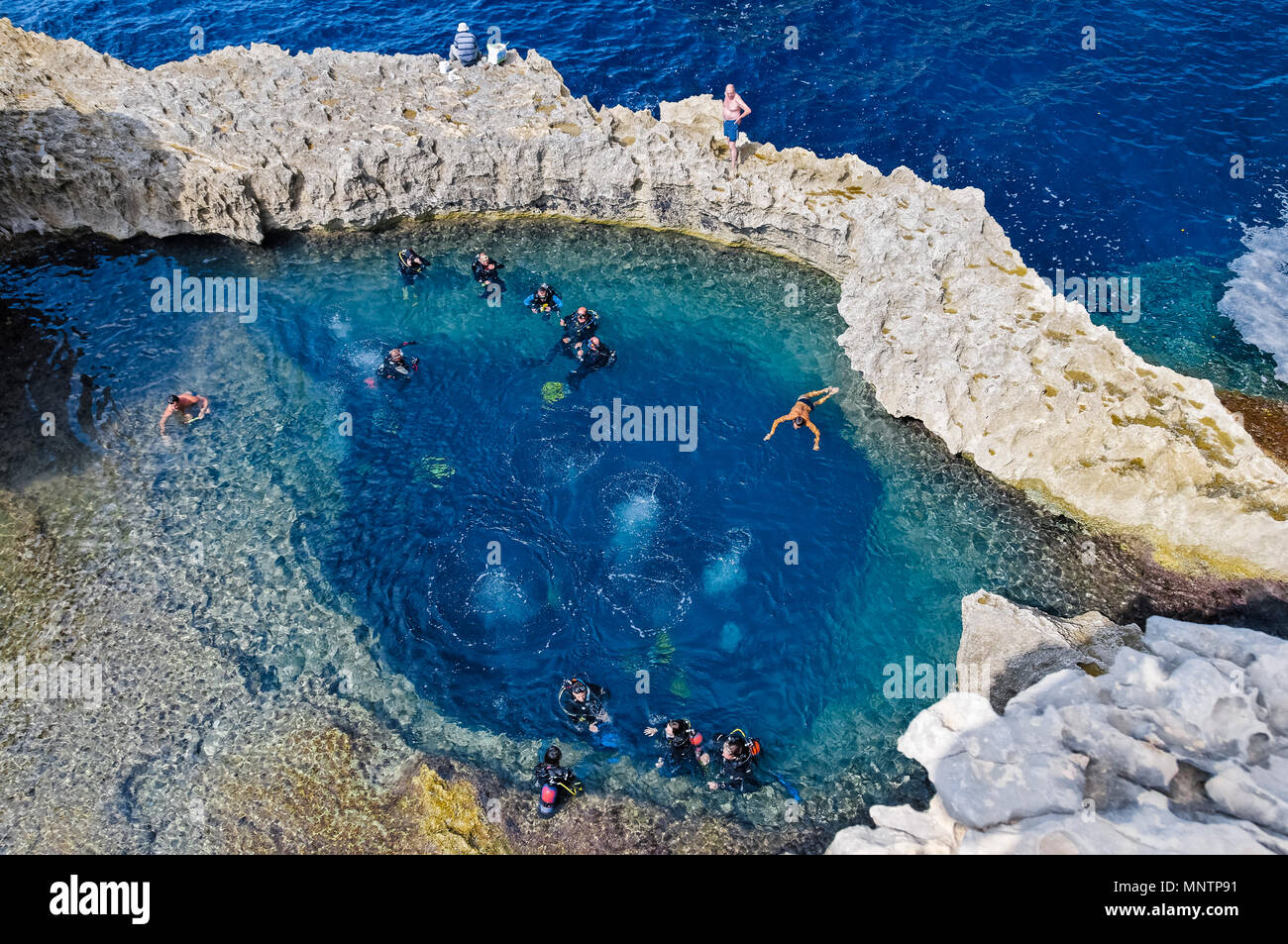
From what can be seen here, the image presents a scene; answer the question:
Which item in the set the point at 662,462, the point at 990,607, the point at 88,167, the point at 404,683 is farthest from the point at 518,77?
the point at 990,607

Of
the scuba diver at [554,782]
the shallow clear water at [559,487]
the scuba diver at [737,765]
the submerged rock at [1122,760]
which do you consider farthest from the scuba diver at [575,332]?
the submerged rock at [1122,760]

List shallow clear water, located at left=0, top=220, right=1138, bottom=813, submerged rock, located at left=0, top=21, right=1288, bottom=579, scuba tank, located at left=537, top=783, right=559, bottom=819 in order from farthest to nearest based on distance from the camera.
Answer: submerged rock, located at left=0, top=21, right=1288, bottom=579 < shallow clear water, located at left=0, top=220, right=1138, bottom=813 < scuba tank, located at left=537, top=783, right=559, bottom=819

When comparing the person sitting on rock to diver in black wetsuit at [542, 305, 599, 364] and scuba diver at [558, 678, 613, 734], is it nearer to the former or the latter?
diver in black wetsuit at [542, 305, 599, 364]

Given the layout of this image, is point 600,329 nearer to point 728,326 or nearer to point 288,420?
point 728,326

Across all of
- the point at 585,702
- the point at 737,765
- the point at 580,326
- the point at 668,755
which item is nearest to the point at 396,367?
the point at 580,326

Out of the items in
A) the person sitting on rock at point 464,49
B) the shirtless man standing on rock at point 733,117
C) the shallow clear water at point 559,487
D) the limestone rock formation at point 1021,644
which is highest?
the person sitting on rock at point 464,49

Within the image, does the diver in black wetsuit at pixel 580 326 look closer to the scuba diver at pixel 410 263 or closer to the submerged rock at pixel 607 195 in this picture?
the submerged rock at pixel 607 195

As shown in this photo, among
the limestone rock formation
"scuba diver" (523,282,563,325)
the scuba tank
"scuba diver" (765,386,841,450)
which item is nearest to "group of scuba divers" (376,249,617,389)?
"scuba diver" (523,282,563,325)
